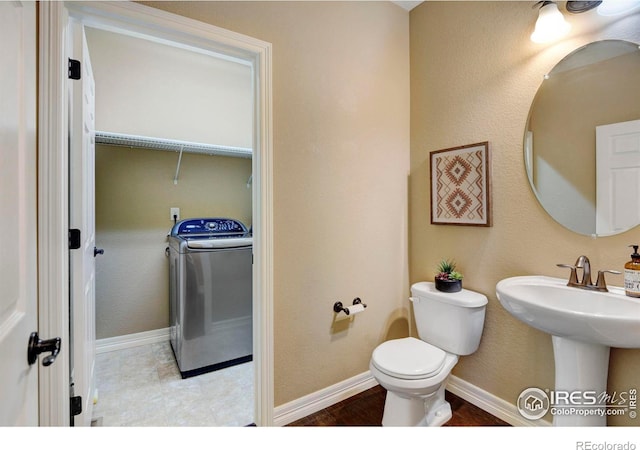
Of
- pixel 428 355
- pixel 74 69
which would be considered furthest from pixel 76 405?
pixel 428 355

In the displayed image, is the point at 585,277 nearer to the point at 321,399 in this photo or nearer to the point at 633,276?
the point at 633,276

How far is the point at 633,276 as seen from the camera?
117 cm

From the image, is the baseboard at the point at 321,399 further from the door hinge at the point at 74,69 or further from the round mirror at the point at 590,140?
the door hinge at the point at 74,69

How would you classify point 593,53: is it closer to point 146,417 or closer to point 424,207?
point 424,207

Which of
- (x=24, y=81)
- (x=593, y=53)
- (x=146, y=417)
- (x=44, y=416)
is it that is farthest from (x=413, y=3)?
→ (x=146, y=417)

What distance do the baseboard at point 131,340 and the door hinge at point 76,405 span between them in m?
1.45

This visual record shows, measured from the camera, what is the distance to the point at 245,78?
9.74 feet

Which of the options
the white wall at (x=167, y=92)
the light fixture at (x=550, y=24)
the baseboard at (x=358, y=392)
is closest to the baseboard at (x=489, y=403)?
the baseboard at (x=358, y=392)

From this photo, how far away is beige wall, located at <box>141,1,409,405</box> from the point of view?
1.62m

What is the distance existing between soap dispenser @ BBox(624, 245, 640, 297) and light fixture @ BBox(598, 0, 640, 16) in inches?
39.8

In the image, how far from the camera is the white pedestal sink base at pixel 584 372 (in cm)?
125

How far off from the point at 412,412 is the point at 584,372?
2.53 feet

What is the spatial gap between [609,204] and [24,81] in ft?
7.04

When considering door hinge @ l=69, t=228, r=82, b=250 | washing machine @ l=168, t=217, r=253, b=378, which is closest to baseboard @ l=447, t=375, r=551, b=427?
washing machine @ l=168, t=217, r=253, b=378
